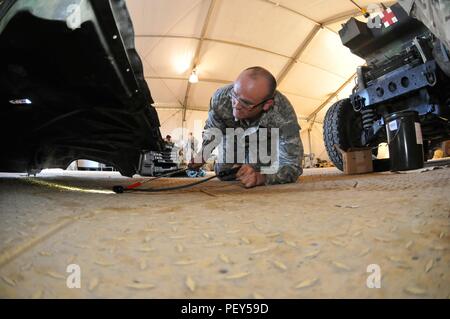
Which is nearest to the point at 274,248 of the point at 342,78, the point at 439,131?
the point at 439,131

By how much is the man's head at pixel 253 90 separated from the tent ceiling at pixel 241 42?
3.97 meters

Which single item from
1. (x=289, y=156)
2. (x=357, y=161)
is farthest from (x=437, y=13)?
(x=357, y=161)

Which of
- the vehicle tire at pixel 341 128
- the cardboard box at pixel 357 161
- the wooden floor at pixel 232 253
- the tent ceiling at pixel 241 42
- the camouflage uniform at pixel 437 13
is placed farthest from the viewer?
the tent ceiling at pixel 241 42

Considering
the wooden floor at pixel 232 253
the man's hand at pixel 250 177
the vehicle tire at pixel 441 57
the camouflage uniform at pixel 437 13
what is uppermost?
the vehicle tire at pixel 441 57

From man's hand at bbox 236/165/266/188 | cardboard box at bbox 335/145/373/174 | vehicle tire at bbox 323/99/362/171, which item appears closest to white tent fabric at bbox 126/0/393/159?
vehicle tire at bbox 323/99/362/171

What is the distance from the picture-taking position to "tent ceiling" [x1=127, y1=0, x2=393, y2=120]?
462 cm

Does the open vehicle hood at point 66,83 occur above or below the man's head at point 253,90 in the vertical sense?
below

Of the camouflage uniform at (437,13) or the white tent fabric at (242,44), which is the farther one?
the white tent fabric at (242,44)

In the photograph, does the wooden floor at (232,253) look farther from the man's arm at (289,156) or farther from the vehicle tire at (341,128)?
the vehicle tire at (341,128)

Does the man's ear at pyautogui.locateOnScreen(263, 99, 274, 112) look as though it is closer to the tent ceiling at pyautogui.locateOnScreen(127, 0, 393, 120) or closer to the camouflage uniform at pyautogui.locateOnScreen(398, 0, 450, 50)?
the camouflage uniform at pyautogui.locateOnScreen(398, 0, 450, 50)

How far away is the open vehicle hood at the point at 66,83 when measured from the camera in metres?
0.71

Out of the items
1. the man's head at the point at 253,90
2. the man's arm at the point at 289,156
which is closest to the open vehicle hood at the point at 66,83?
the man's head at the point at 253,90

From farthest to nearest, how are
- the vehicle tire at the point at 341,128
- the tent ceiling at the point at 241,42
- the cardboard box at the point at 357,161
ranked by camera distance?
the tent ceiling at the point at 241,42 → the vehicle tire at the point at 341,128 → the cardboard box at the point at 357,161

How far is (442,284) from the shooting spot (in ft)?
0.94
